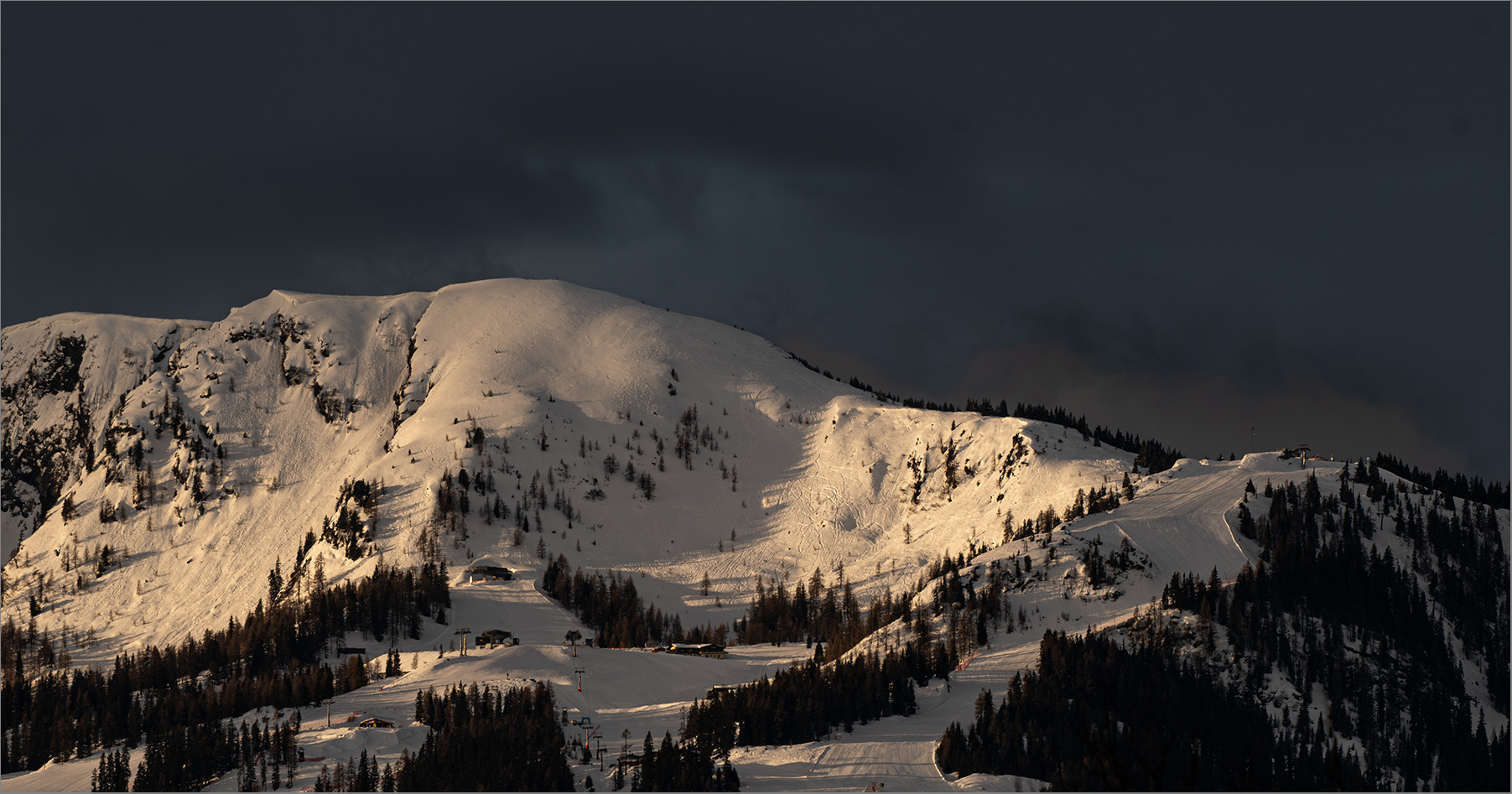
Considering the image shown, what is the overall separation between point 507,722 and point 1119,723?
79.8m

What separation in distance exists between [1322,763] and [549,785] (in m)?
97.5

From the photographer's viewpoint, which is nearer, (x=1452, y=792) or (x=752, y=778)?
(x=752, y=778)

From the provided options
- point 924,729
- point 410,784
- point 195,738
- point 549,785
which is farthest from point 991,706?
point 195,738

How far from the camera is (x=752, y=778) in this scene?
17800 centimetres

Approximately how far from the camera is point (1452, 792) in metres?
198

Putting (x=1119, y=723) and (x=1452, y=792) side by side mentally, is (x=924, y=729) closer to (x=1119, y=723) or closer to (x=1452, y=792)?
(x=1119, y=723)

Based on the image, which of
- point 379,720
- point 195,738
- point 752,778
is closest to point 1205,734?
point 752,778

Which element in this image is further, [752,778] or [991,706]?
[991,706]

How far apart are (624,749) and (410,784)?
86.7ft

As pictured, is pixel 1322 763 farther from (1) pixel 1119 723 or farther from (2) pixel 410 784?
(2) pixel 410 784

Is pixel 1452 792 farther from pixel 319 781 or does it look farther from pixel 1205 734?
pixel 319 781

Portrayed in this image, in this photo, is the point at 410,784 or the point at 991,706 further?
the point at 991,706

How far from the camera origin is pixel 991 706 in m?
194

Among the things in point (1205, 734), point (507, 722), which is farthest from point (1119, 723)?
point (507, 722)
